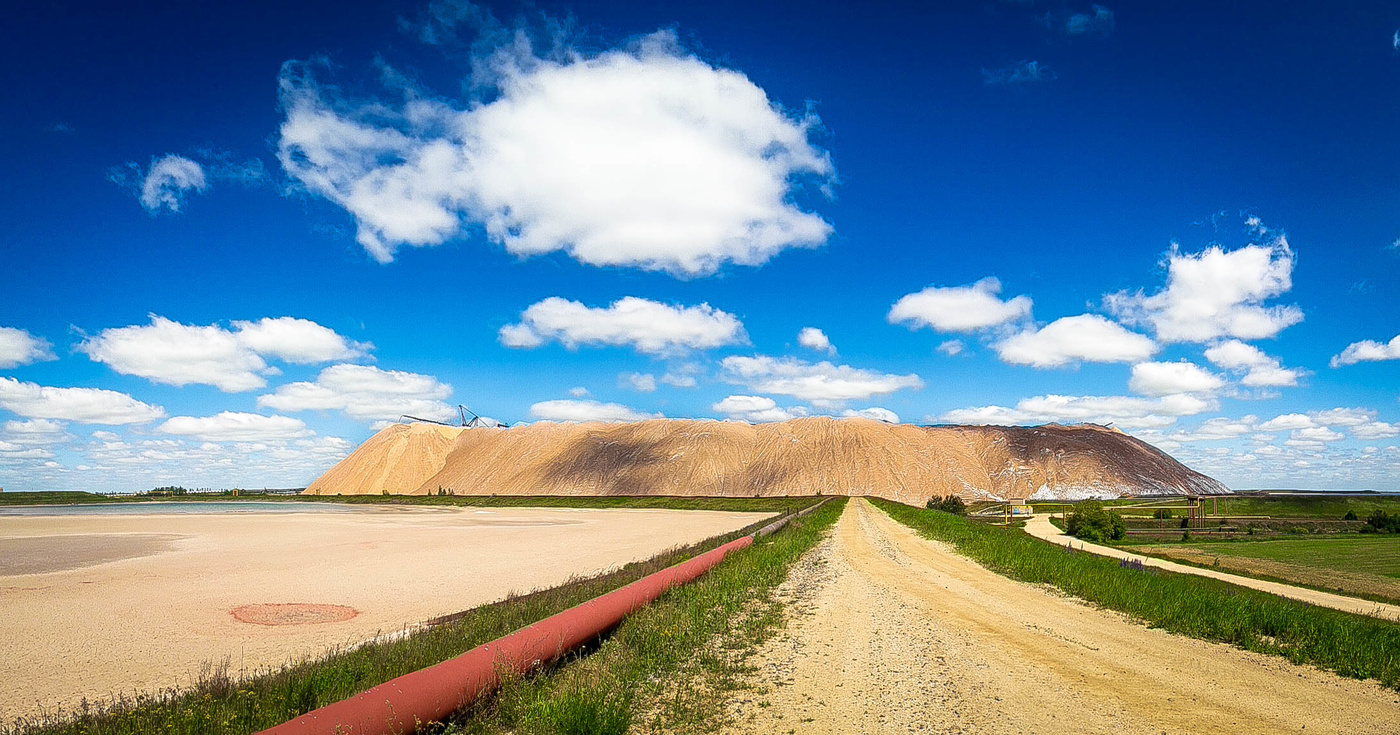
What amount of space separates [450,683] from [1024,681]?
656 cm

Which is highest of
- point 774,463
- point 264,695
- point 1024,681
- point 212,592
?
point 774,463

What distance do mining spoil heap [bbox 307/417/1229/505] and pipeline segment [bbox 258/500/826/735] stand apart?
126840 mm

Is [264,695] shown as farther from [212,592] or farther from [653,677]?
[212,592]

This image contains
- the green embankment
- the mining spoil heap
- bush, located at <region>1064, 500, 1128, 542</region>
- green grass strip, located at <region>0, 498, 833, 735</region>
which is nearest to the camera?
green grass strip, located at <region>0, 498, 833, 735</region>

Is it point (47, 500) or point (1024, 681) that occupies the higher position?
point (1024, 681)

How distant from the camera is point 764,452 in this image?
154 m

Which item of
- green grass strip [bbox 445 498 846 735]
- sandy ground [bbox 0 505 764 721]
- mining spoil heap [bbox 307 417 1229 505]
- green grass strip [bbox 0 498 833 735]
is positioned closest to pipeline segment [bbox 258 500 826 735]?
green grass strip [bbox 445 498 846 735]

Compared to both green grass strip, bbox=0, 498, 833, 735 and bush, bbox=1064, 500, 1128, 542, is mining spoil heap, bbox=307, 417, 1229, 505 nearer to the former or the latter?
bush, bbox=1064, 500, 1128, 542

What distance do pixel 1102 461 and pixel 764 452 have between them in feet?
238

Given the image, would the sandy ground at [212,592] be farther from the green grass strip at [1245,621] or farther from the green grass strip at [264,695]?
the green grass strip at [1245,621]

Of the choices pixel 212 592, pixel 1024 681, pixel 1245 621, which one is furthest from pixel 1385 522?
pixel 212 592

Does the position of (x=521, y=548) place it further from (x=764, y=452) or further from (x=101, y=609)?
(x=764, y=452)

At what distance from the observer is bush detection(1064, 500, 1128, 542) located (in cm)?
5953

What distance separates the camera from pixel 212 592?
1831cm
